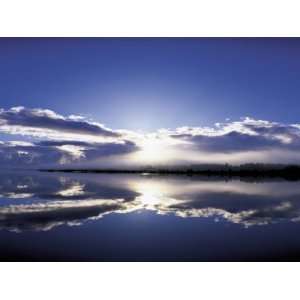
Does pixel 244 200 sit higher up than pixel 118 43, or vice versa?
pixel 118 43

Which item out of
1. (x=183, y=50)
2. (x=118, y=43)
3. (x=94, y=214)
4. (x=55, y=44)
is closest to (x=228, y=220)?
(x=94, y=214)

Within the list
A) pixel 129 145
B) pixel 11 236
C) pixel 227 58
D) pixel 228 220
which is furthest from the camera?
pixel 129 145

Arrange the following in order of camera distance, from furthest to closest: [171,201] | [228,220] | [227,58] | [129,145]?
[171,201] → [129,145] → [228,220] → [227,58]

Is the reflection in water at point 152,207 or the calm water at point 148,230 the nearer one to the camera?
the calm water at point 148,230

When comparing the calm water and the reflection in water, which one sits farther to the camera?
the reflection in water

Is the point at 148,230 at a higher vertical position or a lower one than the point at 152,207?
lower

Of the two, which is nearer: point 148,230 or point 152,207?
point 148,230

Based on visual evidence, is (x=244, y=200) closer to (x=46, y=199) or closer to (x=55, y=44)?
(x=46, y=199)

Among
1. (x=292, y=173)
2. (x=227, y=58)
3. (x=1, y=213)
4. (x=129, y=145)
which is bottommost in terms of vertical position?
(x=1, y=213)
